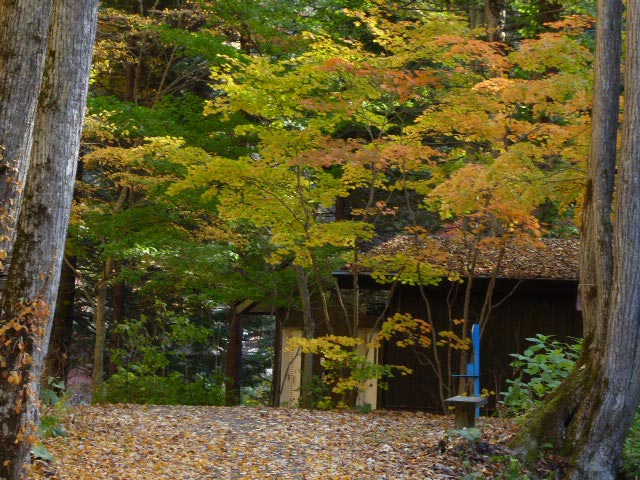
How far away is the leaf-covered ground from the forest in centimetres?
51

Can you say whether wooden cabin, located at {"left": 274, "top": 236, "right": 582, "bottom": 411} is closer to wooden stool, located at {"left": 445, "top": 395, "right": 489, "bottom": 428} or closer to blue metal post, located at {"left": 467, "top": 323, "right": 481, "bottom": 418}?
blue metal post, located at {"left": 467, "top": 323, "right": 481, "bottom": 418}

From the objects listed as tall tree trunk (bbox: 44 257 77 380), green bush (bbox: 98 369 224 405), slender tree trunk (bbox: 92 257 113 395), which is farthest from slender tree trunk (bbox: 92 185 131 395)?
green bush (bbox: 98 369 224 405)

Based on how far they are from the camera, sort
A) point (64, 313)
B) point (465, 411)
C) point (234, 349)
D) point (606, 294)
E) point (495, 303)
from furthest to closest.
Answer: point (234, 349) → point (64, 313) → point (495, 303) → point (465, 411) → point (606, 294)

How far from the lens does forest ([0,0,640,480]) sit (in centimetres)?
643

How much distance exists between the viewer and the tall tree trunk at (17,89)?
19.4ft

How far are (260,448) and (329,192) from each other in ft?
15.9

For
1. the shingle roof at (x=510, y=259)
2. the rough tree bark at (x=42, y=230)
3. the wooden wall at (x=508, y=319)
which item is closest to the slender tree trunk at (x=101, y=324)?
the shingle roof at (x=510, y=259)

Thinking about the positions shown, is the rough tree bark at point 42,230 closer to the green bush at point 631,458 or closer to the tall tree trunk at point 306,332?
the green bush at point 631,458

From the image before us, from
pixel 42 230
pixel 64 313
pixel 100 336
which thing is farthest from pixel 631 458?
pixel 64 313

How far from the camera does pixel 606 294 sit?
7953 mm

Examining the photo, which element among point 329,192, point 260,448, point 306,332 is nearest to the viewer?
point 260,448

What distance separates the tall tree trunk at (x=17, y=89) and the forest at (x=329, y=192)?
0.05 ft

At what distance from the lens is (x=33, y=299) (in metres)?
6.18

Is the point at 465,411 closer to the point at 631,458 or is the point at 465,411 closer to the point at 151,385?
the point at 631,458
